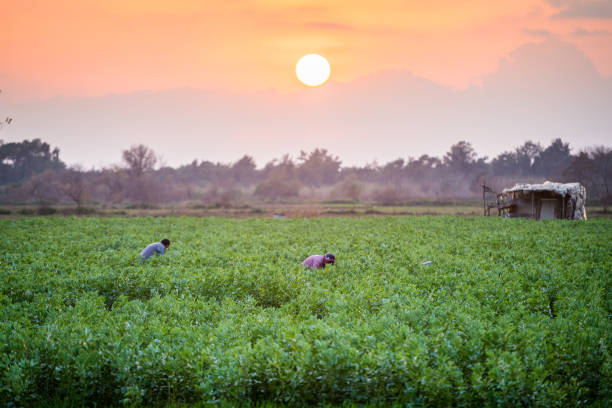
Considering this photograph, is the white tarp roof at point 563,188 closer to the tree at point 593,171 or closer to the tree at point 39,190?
the tree at point 593,171

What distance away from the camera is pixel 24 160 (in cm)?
11300

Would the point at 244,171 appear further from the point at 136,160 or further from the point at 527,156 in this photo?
the point at 527,156

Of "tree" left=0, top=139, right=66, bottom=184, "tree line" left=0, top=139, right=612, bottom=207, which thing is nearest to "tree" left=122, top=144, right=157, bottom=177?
"tree line" left=0, top=139, right=612, bottom=207

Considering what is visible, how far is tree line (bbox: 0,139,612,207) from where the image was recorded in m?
81.7

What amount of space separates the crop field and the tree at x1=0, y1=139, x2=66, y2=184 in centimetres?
11880

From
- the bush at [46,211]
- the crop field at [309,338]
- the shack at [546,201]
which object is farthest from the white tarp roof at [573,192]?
the bush at [46,211]

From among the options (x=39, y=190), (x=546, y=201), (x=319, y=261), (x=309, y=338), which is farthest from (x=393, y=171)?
(x=309, y=338)

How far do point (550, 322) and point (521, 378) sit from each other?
2959mm

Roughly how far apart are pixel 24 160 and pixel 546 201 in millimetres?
128257

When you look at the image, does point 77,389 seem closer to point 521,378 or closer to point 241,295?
point 241,295

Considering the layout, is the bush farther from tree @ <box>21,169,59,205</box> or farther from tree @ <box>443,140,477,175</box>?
tree @ <box>443,140,477,175</box>

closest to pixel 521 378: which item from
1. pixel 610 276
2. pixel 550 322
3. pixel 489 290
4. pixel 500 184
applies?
pixel 550 322

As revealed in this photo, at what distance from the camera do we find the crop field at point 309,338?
633 cm

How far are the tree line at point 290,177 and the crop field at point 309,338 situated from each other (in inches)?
2399
